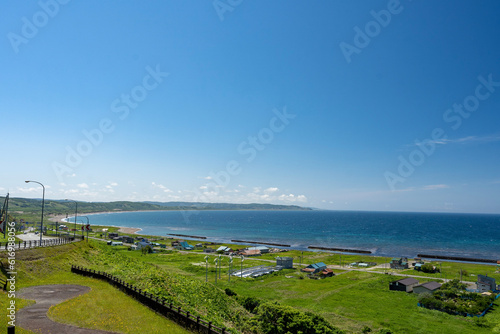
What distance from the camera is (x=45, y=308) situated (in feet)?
70.4

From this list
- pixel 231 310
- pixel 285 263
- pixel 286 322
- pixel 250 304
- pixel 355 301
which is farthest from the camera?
pixel 285 263

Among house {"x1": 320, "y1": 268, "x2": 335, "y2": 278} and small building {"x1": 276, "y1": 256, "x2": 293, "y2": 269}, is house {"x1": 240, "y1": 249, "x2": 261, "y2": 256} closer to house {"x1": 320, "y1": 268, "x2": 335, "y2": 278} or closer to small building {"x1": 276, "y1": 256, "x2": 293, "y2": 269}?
small building {"x1": 276, "y1": 256, "x2": 293, "y2": 269}

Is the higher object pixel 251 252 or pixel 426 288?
pixel 426 288

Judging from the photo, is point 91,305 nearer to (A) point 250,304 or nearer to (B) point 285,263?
(A) point 250,304

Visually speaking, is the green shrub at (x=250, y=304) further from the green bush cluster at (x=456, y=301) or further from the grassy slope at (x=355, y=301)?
the green bush cluster at (x=456, y=301)

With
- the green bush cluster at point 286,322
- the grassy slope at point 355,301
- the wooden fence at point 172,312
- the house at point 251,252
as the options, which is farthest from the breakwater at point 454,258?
the wooden fence at point 172,312

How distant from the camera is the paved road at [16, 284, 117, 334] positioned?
1753 cm

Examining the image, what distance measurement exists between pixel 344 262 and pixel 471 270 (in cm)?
2970

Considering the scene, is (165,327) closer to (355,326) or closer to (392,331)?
(355,326)

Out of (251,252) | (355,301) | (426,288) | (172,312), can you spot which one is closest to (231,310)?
(172,312)

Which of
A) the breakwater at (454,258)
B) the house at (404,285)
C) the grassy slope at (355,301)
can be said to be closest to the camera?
the grassy slope at (355,301)

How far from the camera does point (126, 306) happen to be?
75.3ft

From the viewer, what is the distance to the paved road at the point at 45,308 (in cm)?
1753

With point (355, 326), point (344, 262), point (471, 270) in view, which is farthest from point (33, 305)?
point (471, 270)
